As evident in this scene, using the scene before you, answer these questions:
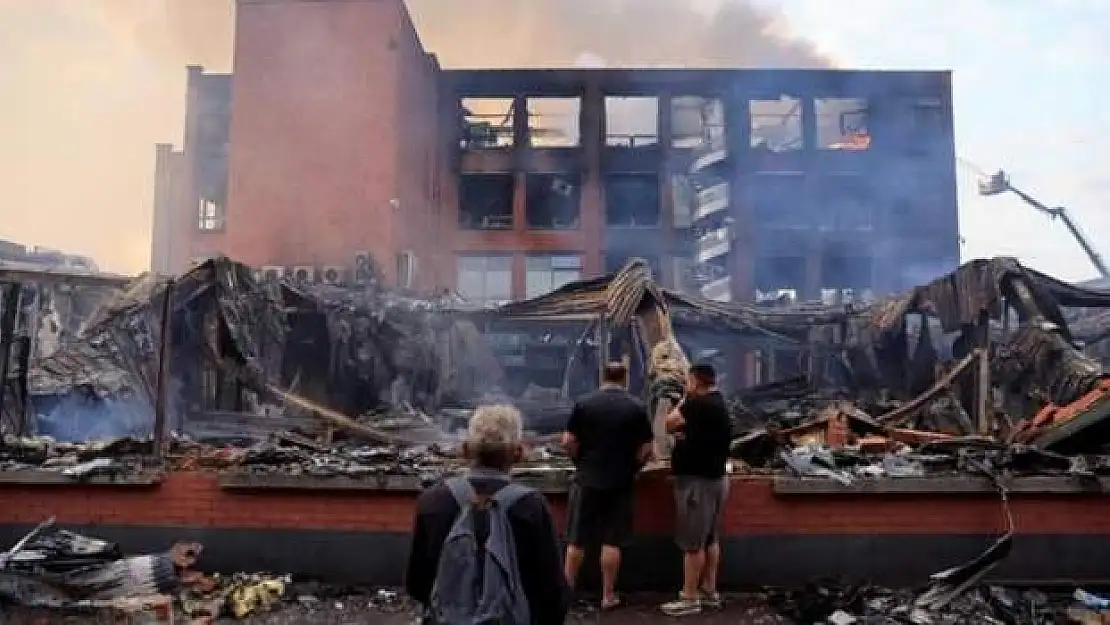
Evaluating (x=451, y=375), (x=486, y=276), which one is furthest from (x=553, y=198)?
(x=451, y=375)

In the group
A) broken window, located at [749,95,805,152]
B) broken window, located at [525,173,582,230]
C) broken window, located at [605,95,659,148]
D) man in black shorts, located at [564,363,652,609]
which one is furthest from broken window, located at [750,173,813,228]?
man in black shorts, located at [564,363,652,609]

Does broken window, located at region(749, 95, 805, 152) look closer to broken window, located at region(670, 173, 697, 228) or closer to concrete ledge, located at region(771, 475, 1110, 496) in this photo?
broken window, located at region(670, 173, 697, 228)

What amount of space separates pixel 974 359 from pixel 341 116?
23.2 m

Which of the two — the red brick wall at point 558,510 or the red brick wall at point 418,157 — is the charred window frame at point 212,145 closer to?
the red brick wall at point 418,157

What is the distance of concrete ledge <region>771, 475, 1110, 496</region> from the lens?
21.9ft

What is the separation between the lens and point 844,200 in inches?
1404

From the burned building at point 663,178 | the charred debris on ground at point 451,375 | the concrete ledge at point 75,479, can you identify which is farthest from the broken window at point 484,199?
the concrete ledge at point 75,479

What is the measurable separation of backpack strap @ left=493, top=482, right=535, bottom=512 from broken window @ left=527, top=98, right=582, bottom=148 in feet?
114

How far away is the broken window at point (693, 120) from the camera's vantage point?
3706 centimetres

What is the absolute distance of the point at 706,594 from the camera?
6.48 metres

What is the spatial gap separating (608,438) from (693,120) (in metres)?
32.8

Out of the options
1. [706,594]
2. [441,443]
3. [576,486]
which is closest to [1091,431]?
[706,594]

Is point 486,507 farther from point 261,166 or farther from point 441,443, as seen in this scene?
point 261,166

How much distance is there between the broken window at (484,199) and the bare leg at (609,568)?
3076cm
